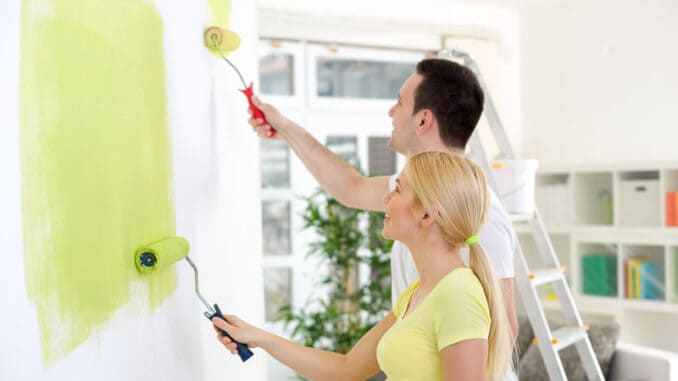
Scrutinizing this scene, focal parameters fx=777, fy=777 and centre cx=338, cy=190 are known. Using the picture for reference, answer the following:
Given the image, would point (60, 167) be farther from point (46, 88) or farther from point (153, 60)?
point (153, 60)

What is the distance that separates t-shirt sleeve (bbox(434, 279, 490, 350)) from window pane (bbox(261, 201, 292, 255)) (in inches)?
132

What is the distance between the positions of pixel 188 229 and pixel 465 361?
543 mm

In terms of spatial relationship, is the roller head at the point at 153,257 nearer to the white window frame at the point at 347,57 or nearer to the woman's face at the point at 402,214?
the woman's face at the point at 402,214

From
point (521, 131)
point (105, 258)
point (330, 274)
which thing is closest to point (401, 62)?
point (521, 131)

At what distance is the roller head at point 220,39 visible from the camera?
1.52m

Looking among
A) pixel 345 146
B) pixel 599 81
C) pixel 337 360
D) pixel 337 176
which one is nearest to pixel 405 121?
pixel 337 176

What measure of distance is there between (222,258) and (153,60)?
514 millimetres

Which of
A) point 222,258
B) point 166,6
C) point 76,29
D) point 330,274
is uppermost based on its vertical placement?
point 166,6

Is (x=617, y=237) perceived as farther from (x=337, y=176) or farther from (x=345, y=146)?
(x=337, y=176)

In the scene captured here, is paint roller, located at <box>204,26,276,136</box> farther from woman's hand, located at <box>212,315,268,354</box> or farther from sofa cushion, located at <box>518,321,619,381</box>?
sofa cushion, located at <box>518,321,619,381</box>

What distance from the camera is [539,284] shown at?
8.56ft

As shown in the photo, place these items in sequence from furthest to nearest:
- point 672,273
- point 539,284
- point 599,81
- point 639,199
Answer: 1. point 599,81
2. point 639,199
3. point 672,273
4. point 539,284

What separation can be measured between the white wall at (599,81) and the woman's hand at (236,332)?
3.72m

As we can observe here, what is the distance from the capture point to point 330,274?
169 inches
